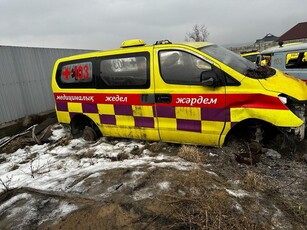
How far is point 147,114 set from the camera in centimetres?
460

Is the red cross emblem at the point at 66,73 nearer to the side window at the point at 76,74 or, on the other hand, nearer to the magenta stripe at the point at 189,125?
the side window at the point at 76,74

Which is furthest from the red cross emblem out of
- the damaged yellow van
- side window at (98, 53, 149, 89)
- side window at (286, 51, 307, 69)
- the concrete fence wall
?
side window at (286, 51, 307, 69)

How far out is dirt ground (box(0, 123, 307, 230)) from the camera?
8.00ft

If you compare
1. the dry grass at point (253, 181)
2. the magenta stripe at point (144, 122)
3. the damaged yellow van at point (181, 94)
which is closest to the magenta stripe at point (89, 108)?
the damaged yellow van at point (181, 94)

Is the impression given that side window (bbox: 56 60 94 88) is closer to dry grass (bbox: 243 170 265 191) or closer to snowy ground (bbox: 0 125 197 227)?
snowy ground (bbox: 0 125 197 227)

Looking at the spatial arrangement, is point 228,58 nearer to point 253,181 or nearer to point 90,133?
point 253,181

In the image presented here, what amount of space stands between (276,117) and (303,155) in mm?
776

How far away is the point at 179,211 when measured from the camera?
254cm

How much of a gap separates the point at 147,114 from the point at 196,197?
2.11 metres

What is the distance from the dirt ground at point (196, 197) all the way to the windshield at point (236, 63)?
1.13 metres

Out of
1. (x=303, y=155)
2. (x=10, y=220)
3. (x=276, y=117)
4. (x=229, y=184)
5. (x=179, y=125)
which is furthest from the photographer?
(x=179, y=125)

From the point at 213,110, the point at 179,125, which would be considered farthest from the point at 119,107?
the point at 213,110

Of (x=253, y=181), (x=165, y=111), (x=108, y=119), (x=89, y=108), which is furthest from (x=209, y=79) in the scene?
(x=89, y=108)

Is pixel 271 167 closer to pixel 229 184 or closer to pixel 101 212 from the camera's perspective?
pixel 229 184
